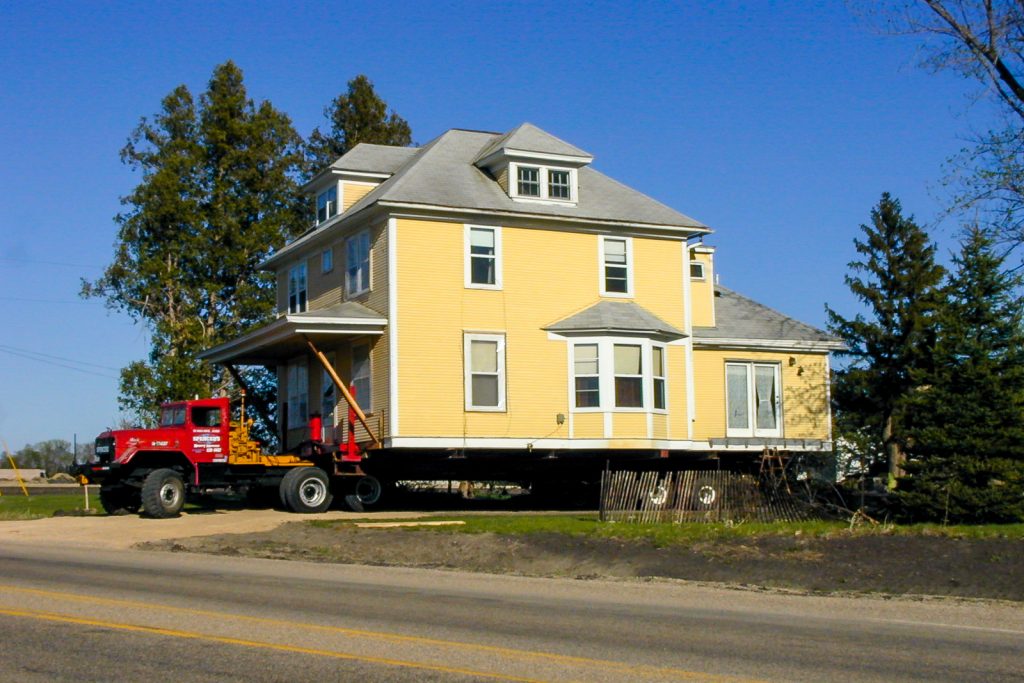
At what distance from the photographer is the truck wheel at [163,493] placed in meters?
28.4

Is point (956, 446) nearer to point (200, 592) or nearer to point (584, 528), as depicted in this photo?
point (584, 528)

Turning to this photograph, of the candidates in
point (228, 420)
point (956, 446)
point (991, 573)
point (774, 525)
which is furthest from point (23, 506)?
point (991, 573)

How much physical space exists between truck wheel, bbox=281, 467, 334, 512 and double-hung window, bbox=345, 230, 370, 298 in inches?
203

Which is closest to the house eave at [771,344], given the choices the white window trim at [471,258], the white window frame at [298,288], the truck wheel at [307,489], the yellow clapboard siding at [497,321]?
the yellow clapboard siding at [497,321]

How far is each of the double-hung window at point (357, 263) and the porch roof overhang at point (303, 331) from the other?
47 centimetres

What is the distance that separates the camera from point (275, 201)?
52.7 m

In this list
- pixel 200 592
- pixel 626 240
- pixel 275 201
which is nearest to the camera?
pixel 200 592

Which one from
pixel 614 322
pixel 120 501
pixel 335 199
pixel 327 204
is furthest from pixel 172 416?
pixel 614 322

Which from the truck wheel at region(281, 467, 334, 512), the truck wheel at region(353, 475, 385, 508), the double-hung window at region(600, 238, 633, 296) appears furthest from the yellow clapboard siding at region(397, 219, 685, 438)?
the truck wheel at region(281, 467, 334, 512)

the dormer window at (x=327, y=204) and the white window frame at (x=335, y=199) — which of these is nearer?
the white window frame at (x=335, y=199)

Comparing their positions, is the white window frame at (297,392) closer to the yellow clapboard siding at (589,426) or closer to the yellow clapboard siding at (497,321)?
the yellow clapboard siding at (497,321)

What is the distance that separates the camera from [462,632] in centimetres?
1189

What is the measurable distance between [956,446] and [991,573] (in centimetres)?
716

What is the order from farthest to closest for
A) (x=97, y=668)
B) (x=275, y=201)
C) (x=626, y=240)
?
1. (x=275, y=201)
2. (x=626, y=240)
3. (x=97, y=668)
